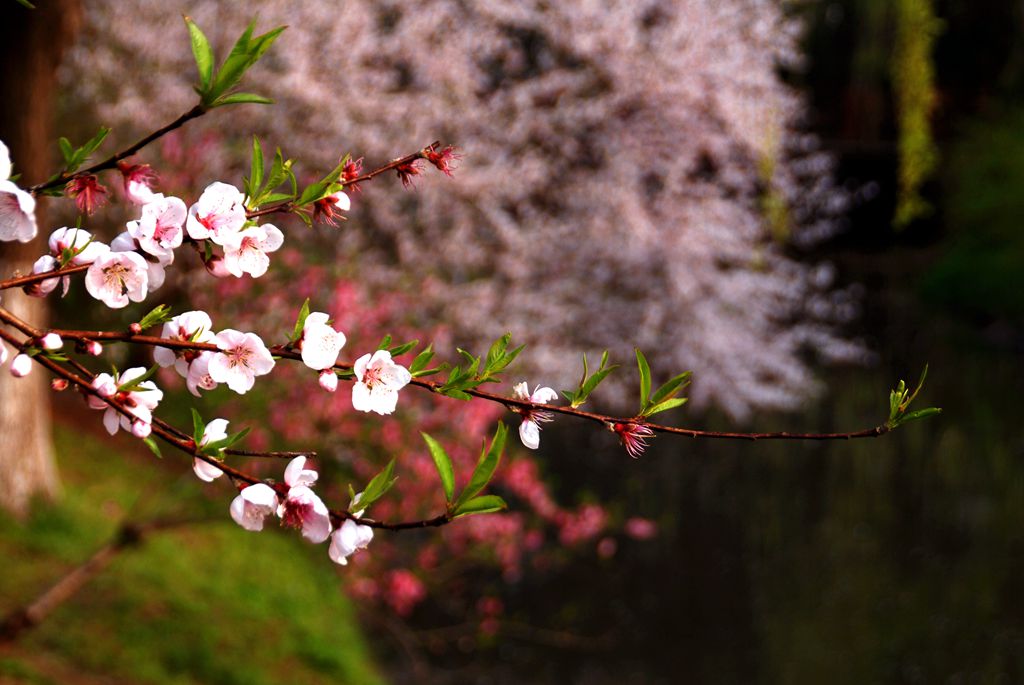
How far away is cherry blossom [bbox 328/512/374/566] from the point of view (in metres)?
1.31

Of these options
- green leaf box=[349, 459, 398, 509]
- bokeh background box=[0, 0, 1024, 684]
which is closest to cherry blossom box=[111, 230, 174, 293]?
green leaf box=[349, 459, 398, 509]

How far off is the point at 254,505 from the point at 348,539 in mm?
115

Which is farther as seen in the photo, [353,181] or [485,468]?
[353,181]

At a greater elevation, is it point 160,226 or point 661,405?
point 160,226

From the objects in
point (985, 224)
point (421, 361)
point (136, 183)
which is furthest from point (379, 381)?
point (985, 224)

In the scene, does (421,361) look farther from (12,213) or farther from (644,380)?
(12,213)

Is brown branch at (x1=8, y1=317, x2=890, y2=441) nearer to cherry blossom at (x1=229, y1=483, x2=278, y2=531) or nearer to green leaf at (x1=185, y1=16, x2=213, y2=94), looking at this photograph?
cherry blossom at (x1=229, y1=483, x2=278, y2=531)

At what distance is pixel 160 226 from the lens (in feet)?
4.47

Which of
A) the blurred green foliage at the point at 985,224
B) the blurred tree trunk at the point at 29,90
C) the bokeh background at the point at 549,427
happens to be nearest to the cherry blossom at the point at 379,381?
the bokeh background at the point at 549,427

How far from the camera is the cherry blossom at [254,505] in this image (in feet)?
4.25

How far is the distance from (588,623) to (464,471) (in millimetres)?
1326

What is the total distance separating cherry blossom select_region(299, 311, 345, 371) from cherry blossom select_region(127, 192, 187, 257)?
0.18 m

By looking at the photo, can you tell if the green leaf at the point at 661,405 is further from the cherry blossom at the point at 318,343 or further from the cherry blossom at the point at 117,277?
the cherry blossom at the point at 117,277

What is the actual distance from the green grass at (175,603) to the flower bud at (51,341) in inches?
119
